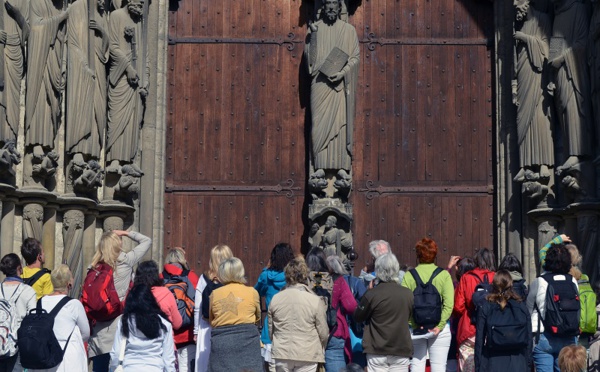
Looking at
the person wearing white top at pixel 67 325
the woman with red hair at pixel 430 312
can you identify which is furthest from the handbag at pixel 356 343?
the person wearing white top at pixel 67 325

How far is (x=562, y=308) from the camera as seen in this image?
32.1 ft

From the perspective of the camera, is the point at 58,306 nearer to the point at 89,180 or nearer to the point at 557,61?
the point at 89,180

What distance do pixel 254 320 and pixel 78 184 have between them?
12.7 ft

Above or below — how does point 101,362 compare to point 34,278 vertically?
below

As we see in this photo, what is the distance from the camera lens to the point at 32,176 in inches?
473

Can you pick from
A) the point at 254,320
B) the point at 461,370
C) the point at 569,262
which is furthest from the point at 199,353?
the point at 569,262

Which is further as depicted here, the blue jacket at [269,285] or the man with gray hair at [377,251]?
the man with gray hair at [377,251]

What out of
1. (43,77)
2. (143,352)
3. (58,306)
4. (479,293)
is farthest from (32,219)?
(479,293)

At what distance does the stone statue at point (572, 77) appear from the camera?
12.7 m

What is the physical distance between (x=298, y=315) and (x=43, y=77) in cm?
427

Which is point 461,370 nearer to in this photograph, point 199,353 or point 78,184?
point 199,353

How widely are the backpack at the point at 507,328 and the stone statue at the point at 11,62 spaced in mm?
4903

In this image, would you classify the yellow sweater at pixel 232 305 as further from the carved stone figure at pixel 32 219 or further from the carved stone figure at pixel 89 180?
the carved stone figure at pixel 89 180

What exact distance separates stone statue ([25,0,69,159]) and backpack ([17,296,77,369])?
3.38 m
